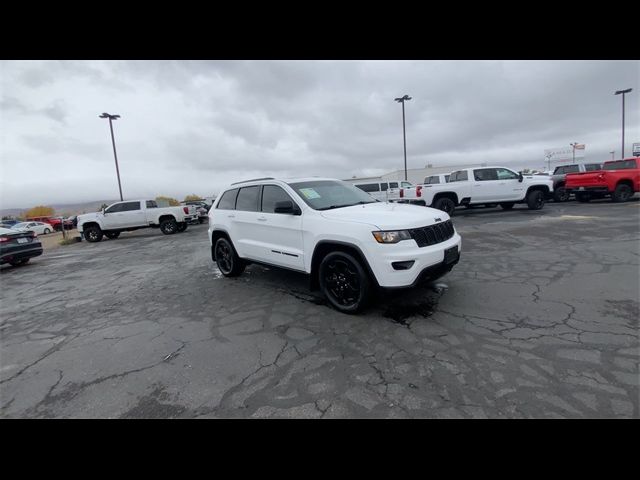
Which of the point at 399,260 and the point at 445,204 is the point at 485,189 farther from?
the point at 399,260

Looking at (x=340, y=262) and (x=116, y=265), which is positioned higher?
(x=340, y=262)

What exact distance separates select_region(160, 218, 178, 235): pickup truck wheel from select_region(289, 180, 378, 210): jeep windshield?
42.0ft

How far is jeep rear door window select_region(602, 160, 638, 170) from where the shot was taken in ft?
43.1

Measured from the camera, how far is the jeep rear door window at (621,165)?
1314 cm

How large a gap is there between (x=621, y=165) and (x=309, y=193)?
54.5 ft

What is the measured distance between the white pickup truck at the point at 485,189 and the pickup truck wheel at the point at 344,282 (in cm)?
965

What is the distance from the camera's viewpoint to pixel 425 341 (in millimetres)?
3033

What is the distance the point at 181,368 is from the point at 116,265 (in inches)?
272

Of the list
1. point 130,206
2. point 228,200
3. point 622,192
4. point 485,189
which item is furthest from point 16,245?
point 622,192

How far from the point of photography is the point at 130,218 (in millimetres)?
14852
